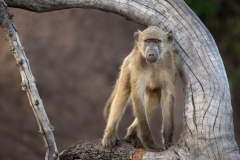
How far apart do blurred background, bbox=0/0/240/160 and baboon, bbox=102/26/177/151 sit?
4310 mm

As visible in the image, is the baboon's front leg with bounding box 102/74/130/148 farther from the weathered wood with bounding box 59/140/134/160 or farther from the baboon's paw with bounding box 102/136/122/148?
the weathered wood with bounding box 59/140/134/160

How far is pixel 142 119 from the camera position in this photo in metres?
5.76

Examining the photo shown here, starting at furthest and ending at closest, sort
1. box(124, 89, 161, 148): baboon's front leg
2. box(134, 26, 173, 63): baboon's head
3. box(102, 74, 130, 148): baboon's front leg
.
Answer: box(124, 89, 161, 148): baboon's front leg → box(102, 74, 130, 148): baboon's front leg → box(134, 26, 173, 63): baboon's head

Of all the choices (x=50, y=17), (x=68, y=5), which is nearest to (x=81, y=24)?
(x=50, y=17)

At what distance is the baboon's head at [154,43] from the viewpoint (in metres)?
5.66

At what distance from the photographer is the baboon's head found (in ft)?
18.6

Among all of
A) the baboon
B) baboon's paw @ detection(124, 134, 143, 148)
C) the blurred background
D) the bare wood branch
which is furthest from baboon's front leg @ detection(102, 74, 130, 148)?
the blurred background

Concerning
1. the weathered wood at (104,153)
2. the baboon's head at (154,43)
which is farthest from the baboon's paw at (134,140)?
the baboon's head at (154,43)

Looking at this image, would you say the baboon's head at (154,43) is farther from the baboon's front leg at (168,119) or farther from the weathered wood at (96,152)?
the weathered wood at (96,152)

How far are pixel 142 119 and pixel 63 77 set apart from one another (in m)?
4.75

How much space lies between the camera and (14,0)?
5.66 meters

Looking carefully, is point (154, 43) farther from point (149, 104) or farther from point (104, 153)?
point (104, 153)

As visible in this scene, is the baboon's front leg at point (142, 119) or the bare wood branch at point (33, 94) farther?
the baboon's front leg at point (142, 119)

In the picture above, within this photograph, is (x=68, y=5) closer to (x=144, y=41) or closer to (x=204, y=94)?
(x=144, y=41)
